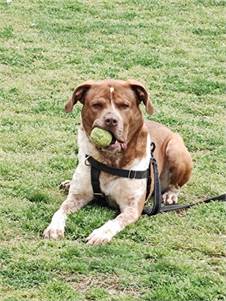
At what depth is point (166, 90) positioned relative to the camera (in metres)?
10.9

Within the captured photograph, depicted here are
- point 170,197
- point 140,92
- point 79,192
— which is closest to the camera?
point 140,92

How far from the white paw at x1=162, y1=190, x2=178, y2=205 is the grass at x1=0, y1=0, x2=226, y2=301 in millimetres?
117

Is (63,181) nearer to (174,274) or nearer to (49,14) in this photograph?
(174,274)

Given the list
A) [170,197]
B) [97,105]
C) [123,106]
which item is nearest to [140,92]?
[123,106]

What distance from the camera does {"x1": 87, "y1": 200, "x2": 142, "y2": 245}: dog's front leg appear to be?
6.05 m

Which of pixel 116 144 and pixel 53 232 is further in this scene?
pixel 116 144

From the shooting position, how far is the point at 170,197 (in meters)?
7.22

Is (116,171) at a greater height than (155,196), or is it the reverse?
(116,171)

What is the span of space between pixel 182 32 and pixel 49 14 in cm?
246

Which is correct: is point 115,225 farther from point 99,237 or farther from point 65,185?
point 65,185

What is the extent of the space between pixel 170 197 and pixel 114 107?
1203 millimetres

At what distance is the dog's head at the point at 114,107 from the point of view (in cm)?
638

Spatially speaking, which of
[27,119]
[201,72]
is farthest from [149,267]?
[201,72]

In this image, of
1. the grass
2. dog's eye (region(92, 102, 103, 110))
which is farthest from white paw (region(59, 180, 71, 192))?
dog's eye (region(92, 102, 103, 110))
